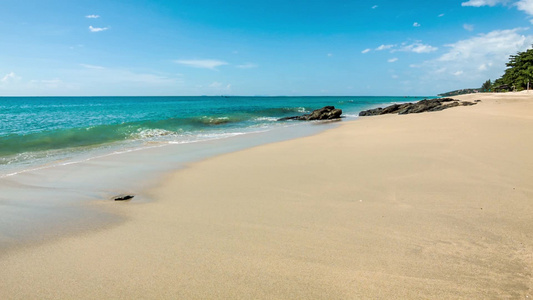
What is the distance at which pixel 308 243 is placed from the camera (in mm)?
3418

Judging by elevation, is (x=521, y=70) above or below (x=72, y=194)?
above

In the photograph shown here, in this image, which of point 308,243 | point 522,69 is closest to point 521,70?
point 522,69

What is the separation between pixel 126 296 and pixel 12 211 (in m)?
3.88

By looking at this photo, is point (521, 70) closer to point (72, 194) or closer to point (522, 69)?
point (522, 69)

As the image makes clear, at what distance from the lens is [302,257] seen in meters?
3.11

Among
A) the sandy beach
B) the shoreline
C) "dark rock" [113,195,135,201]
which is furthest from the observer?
"dark rock" [113,195,135,201]

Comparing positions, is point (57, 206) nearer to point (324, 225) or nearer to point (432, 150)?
point (324, 225)

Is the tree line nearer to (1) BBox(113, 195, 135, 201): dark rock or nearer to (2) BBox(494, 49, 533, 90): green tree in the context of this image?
(2) BBox(494, 49, 533, 90): green tree

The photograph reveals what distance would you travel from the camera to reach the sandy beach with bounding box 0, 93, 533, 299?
2.62m

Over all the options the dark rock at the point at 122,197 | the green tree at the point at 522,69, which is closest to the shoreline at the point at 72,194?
the dark rock at the point at 122,197

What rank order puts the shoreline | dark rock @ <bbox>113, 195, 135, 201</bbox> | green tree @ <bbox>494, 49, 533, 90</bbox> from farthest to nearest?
green tree @ <bbox>494, 49, 533, 90</bbox>, dark rock @ <bbox>113, 195, 135, 201</bbox>, the shoreline

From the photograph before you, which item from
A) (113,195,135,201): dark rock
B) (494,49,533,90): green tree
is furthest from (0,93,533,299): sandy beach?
(494,49,533,90): green tree

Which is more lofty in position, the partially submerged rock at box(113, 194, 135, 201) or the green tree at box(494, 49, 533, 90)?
the green tree at box(494, 49, 533, 90)

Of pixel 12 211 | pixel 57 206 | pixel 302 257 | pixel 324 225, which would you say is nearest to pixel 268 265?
pixel 302 257
